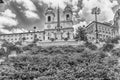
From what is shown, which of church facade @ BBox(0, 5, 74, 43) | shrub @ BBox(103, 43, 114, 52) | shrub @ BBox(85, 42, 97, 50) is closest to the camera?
shrub @ BBox(103, 43, 114, 52)

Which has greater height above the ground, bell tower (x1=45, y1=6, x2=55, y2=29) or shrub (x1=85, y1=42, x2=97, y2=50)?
bell tower (x1=45, y1=6, x2=55, y2=29)

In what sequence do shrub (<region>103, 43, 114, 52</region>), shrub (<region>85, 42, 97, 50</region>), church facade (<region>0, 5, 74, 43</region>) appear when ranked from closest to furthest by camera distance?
shrub (<region>103, 43, 114, 52</region>), shrub (<region>85, 42, 97, 50</region>), church facade (<region>0, 5, 74, 43</region>)

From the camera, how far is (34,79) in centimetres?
2525

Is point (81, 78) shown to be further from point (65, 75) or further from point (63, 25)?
point (63, 25)

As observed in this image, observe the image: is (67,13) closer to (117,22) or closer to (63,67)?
(117,22)

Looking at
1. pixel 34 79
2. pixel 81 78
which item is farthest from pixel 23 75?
pixel 81 78

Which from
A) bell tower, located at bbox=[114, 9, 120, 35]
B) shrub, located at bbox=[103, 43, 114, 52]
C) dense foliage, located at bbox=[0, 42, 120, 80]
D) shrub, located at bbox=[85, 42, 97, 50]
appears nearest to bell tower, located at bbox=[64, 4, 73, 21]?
bell tower, located at bbox=[114, 9, 120, 35]

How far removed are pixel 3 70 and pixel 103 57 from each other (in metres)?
20.9

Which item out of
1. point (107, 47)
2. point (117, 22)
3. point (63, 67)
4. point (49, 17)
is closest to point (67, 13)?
point (49, 17)

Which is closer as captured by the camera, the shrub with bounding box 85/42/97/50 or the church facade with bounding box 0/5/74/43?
the shrub with bounding box 85/42/97/50

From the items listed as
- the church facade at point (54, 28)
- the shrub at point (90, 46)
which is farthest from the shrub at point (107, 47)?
the church facade at point (54, 28)

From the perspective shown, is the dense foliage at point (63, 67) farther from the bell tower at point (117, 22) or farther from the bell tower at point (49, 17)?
the bell tower at point (117, 22)

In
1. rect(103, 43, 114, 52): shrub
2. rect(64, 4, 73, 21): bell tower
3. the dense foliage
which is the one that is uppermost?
rect(64, 4, 73, 21): bell tower

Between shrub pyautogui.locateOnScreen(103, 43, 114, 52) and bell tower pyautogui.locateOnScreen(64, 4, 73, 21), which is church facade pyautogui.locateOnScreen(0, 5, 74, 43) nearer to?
bell tower pyautogui.locateOnScreen(64, 4, 73, 21)
